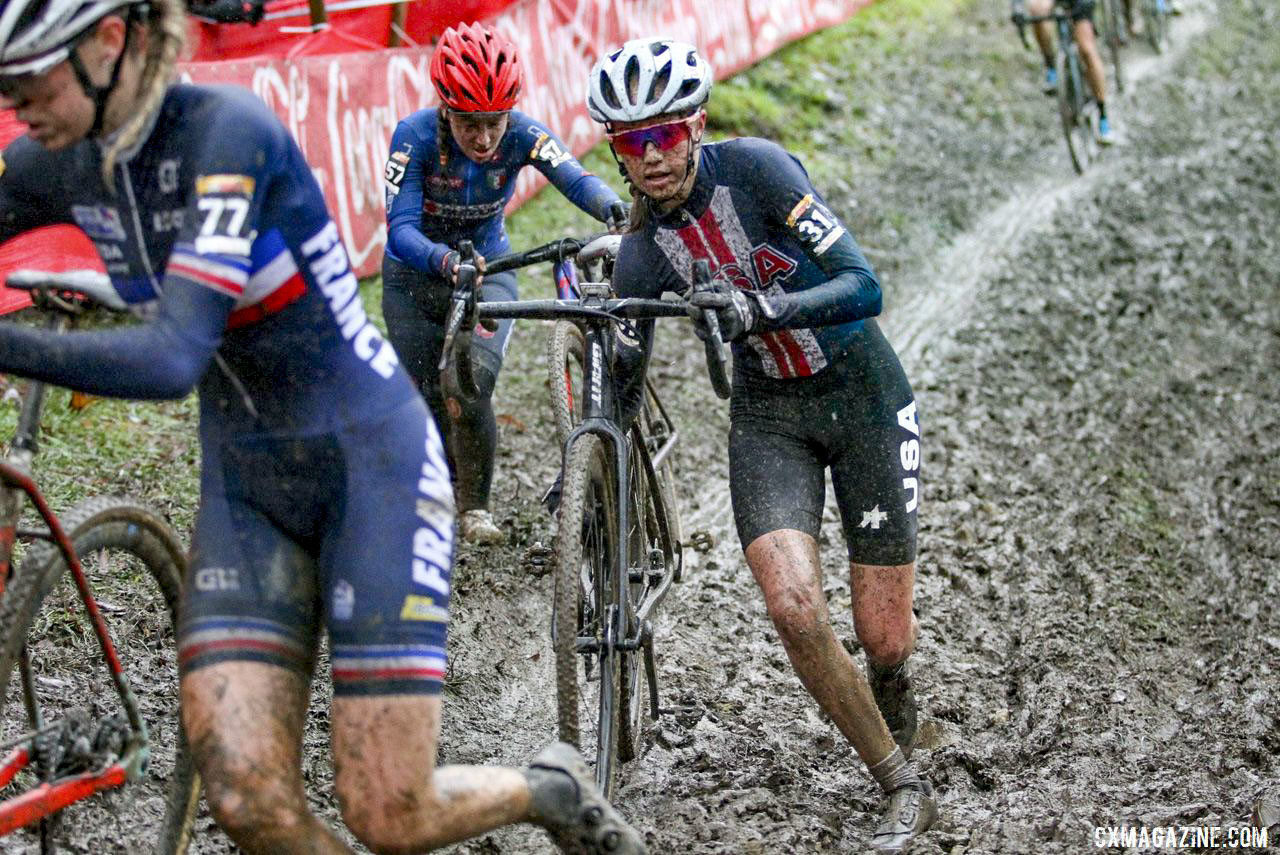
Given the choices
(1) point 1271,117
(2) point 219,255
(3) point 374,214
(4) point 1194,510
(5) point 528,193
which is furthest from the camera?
(1) point 1271,117

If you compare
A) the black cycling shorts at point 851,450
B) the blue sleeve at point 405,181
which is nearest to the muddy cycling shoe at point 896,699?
the black cycling shorts at point 851,450

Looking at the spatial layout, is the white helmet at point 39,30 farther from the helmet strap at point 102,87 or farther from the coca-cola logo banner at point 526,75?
the coca-cola logo banner at point 526,75

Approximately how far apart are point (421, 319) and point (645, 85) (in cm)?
236

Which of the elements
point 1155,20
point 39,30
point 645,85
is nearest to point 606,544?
point 645,85

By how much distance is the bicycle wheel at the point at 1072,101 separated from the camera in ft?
43.6

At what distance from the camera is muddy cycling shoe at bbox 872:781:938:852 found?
4590 millimetres

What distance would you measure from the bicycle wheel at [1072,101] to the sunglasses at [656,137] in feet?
31.5

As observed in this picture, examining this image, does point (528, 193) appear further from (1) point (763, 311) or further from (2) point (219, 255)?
(2) point (219, 255)

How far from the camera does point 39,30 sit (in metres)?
2.88

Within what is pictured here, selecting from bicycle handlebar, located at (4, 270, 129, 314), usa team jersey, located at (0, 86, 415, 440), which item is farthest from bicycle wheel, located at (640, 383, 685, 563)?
bicycle handlebar, located at (4, 270, 129, 314)

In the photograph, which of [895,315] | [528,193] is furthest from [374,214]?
[895,315]

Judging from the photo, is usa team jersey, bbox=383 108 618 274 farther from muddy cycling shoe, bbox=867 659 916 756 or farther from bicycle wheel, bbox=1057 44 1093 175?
bicycle wheel, bbox=1057 44 1093 175

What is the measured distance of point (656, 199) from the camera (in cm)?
467

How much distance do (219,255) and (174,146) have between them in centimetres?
30
